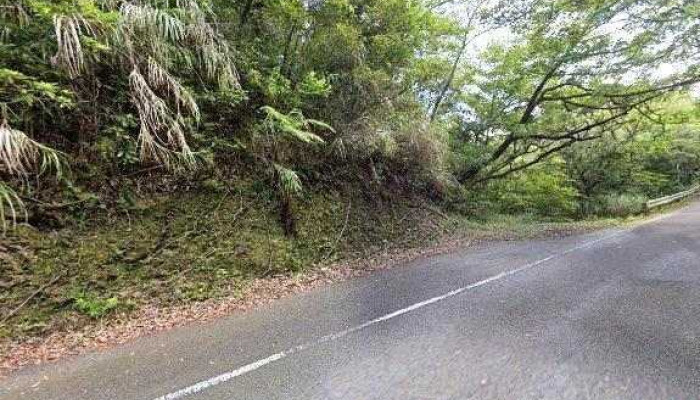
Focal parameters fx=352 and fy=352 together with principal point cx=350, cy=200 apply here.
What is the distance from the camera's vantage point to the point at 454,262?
21.5 ft

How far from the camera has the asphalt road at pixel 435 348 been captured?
2.72m

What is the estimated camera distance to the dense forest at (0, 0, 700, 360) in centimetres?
420

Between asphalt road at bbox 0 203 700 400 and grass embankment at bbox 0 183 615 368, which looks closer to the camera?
asphalt road at bbox 0 203 700 400

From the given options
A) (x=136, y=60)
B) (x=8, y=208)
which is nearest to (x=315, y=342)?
(x=8, y=208)

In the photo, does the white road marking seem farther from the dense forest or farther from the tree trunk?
the tree trunk

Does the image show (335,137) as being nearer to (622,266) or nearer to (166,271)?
(166,271)

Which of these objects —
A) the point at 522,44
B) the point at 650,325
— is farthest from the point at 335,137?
the point at 522,44

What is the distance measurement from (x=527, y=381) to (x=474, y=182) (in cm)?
1114

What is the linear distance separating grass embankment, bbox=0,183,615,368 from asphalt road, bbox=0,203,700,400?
80cm

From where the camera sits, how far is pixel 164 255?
15.9 feet

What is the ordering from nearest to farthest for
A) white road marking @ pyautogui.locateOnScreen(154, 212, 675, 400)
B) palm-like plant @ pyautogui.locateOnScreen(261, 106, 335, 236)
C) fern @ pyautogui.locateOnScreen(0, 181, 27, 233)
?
white road marking @ pyautogui.locateOnScreen(154, 212, 675, 400) → fern @ pyautogui.locateOnScreen(0, 181, 27, 233) → palm-like plant @ pyautogui.locateOnScreen(261, 106, 335, 236)

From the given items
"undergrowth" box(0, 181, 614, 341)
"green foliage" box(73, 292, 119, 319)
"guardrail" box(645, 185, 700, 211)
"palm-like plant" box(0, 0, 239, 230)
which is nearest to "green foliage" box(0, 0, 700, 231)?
"palm-like plant" box(0, 0, 239, 230)

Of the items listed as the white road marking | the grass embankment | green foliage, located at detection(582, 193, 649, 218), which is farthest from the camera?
green foliage, located at detection(582, 193, 649, 218)

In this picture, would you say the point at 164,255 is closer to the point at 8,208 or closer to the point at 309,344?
the point at 8,208
